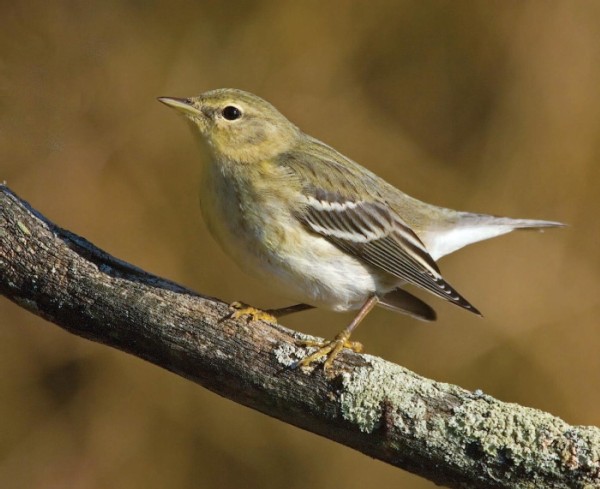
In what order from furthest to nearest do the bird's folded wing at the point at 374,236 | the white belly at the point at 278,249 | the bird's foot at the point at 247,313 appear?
the bird's folded wing at the point at 374,236
the white belly at the point at 278,249
the bird's foot at the point at 247,313

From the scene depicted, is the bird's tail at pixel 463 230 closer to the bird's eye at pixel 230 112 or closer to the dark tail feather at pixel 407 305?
the dark tail feather at pixel 407 305

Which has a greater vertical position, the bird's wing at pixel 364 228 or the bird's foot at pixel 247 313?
the bird's wing at pixel 364 228

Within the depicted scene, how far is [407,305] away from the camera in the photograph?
5.07 m

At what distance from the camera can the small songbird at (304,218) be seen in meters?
4.36

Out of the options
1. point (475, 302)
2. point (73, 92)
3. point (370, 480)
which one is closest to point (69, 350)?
point (73, 92)

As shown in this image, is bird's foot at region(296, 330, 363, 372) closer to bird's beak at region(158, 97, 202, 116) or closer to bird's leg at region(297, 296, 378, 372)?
bird's leg at region(297, 296, 378, 372)

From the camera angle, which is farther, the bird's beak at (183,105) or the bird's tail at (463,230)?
the bird's tail at (463,230)

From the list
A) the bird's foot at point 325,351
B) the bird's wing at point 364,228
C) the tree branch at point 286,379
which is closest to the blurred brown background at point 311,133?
the bird's wing at point 364,228

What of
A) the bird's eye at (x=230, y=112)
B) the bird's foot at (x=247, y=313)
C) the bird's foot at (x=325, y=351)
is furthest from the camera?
the bird's eye at (x=230, y=112)

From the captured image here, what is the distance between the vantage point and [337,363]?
11.9 feet

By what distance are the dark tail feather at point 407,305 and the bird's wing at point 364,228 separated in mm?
244

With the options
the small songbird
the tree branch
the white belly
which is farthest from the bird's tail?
the tree branch

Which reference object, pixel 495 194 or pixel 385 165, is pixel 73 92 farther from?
pixel 495 194

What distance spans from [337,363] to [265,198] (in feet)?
3.88
